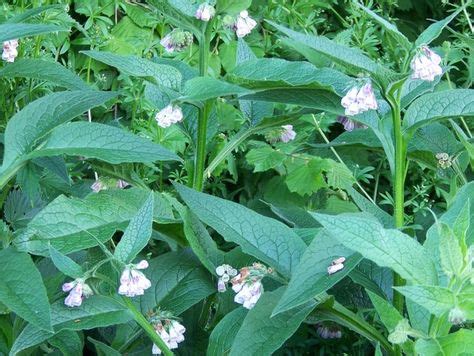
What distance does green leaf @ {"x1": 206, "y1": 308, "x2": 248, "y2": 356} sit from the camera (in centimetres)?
159

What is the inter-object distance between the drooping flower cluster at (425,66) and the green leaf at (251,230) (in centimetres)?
35

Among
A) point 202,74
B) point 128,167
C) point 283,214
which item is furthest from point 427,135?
point 128,167

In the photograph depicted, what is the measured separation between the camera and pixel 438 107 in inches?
63.6

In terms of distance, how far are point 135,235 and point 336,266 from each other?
32 centimetres

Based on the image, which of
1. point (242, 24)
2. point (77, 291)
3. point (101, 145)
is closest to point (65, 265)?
point (77, 291)

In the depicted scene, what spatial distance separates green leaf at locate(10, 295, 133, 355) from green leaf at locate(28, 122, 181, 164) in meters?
0.25

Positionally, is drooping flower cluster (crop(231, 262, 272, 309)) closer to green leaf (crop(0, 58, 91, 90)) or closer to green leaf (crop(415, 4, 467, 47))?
green leaf (crop(415, 4, 467, 47))

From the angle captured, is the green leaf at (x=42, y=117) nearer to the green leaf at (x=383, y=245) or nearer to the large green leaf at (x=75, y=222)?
the large green leaf at (x=75, y=222)

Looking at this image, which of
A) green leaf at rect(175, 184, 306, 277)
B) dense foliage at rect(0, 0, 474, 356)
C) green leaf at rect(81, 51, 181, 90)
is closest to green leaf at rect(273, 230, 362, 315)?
dense foliage at rect(0, 0, 474, 356)

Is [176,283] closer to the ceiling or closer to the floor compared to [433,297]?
closer to the floor

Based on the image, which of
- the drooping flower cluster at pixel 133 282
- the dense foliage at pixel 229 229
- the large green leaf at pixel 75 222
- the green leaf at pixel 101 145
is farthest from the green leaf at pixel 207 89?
the drooping flower cluster at pixel 133 282

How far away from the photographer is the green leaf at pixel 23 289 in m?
1.42

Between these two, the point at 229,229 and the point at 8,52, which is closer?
the point at 229,229

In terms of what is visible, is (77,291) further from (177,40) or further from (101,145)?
(177,40)
